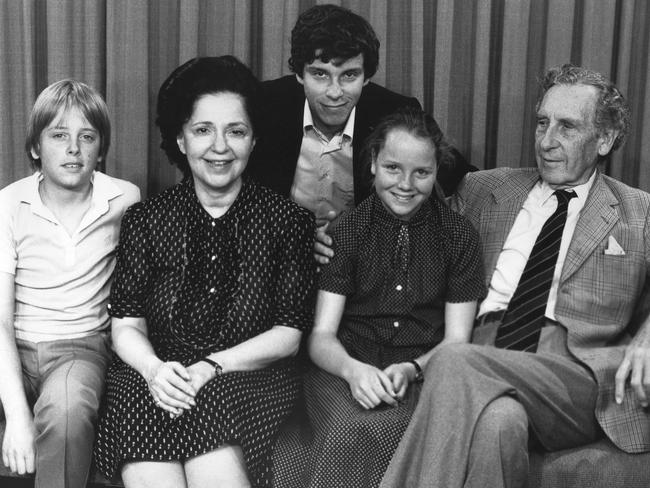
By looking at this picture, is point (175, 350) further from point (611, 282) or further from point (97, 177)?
point (611, 282)

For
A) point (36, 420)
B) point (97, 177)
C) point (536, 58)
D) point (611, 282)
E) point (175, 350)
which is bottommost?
point (36, 420)

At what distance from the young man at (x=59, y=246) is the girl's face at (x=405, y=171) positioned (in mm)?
→ 740

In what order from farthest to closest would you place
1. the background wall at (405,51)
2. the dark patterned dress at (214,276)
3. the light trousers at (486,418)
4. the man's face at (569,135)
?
1. the background wall at (405,51)
2. the man's face at (569,135)
3. the dark patterned dress at (214,276)
4. the light trousers at (486,418)

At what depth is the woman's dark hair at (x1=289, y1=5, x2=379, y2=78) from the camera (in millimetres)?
2334

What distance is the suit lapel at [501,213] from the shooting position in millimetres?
2324

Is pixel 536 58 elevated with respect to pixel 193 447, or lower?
elevated

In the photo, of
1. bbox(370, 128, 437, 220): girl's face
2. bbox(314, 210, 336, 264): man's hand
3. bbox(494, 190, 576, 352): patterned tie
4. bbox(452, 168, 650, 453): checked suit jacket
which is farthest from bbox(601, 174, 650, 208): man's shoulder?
bbox(314, 210, 336, 264): man's hand

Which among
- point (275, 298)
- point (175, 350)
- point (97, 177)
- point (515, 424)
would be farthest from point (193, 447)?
point (97, 177)

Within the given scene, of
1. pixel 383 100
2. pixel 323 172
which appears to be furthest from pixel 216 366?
pixel 383 100

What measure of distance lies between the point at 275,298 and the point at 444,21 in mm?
1167

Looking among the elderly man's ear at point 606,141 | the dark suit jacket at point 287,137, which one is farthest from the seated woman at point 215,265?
the elderly man's ear at point 606,141

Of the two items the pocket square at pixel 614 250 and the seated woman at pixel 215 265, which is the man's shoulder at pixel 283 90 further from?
the pocket square at pixel 614 250

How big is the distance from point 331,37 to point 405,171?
0.47 meters

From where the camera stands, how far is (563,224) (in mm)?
2303
